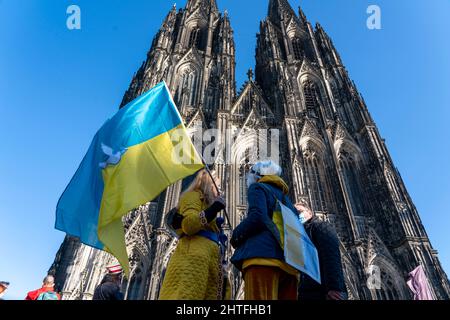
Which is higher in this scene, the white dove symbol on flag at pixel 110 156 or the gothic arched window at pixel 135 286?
the gothic arched window at pixel 135 286

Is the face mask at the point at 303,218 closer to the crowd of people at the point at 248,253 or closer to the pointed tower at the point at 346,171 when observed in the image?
the crowd of people at the point at 248,253

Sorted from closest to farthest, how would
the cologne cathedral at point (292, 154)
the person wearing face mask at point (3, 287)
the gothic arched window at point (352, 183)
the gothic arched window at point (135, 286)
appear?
the person wearing face mask at point (3, 287)
the gothic arched window at point (135, 286)
the cologne cathedral at point (292, 154)
the gothic arched window at point (352, 183)

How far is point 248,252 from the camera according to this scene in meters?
2.62

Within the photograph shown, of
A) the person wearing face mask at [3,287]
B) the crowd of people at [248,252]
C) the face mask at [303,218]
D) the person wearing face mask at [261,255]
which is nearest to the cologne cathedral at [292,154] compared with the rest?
the person wearing face mask at [3,287]

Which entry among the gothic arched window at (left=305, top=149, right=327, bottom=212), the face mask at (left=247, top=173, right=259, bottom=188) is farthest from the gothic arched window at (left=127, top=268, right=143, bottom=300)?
the face mask at (left=247, top=173, right=259, bottom=188)

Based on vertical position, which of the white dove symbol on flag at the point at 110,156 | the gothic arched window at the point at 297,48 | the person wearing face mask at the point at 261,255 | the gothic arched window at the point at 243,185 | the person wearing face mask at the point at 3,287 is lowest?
the person wearing face mask at the point at 261,255

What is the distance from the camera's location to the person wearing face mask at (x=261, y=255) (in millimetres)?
2559

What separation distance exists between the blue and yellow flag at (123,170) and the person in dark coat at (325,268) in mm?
1736

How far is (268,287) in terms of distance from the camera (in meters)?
2.56

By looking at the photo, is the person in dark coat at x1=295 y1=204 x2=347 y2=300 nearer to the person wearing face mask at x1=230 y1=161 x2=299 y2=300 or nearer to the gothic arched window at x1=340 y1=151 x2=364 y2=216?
the person wearing face mask at x1=230 y1=161 x2=299 y2=300

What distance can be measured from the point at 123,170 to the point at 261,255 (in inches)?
91.3

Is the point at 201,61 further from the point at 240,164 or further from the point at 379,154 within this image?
the point at 379,154

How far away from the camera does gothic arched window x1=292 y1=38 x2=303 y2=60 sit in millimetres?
24769
